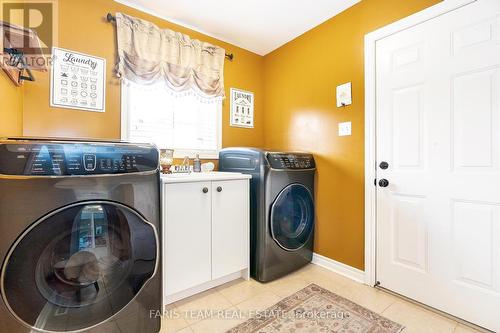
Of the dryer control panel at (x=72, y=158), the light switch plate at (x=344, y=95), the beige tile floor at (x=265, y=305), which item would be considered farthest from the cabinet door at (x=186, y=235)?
the light switch plate at (x=344, y=95)

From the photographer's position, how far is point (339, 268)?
82.0 inches

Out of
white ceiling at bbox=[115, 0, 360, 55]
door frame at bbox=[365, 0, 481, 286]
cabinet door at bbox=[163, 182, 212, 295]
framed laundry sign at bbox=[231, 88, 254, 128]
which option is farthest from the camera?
framed laundry sign at bbox=[231, 88, 254, 128]

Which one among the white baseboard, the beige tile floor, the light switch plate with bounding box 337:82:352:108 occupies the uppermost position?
the light switch plate with bounding box 337:82:352:108

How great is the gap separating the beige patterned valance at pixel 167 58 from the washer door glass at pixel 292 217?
1.32m

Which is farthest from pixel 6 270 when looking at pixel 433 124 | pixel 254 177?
pixel 433 124

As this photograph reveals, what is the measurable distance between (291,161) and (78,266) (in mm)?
1597

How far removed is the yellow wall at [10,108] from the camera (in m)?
1.14

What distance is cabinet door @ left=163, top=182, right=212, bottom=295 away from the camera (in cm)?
149

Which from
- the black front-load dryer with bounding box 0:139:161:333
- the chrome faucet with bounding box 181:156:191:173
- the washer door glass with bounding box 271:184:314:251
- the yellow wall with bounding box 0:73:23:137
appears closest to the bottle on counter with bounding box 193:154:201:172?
the chrome faucet with bounding box 181:156:191:173

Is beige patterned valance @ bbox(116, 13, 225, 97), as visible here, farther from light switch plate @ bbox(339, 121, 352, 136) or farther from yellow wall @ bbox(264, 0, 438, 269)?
light switch plate @ bbox(339, 121, 352, 136)

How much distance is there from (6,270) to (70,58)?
5.18 feet

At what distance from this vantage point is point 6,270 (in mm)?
864

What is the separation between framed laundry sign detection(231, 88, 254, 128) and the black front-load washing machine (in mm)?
623

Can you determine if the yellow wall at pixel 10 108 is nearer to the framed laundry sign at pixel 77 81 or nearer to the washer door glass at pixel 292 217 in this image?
the framed laundry sign at pixel 77 81
